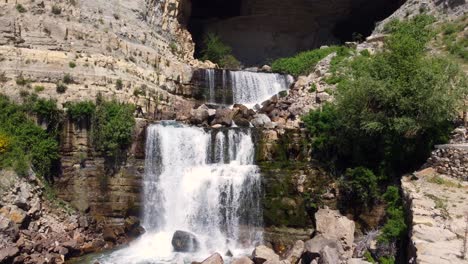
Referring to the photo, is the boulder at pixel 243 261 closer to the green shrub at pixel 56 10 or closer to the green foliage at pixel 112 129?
the green foliage at pixel 112 129

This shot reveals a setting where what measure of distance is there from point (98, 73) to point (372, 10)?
2520 centimetres

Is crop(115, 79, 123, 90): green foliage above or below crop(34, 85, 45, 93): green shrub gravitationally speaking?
above

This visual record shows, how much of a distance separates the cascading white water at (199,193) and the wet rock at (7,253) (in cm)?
301

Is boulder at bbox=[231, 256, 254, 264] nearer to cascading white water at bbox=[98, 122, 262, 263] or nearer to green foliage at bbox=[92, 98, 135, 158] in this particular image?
cascading white water at bbox=[98, 122, 262, 263]

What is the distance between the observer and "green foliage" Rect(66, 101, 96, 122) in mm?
19969

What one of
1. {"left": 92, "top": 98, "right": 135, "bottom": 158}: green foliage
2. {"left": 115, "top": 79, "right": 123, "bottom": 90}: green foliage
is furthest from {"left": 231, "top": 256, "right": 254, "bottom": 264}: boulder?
{"left": 115, "top": 79, "right": 123, "bottom": 90}: green foliage

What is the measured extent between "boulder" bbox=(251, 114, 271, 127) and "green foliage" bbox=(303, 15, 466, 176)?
4.50m

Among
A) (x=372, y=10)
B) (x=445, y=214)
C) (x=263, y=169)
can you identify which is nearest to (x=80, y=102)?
Answer: (x=263, y=169)

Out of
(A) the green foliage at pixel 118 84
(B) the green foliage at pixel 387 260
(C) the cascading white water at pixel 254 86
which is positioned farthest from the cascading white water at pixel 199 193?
(C) the cascading white water at pixel 254 86

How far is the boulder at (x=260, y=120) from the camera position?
22.6 metres

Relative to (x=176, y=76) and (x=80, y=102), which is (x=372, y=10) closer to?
(x=176, y=76)

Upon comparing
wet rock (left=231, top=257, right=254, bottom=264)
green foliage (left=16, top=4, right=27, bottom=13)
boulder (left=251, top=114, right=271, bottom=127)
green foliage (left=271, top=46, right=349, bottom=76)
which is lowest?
wet rock (left=231, top=257, right=254, bottom=264)

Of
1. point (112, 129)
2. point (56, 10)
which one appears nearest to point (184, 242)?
point (112, 129)

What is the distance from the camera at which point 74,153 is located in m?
19.8
